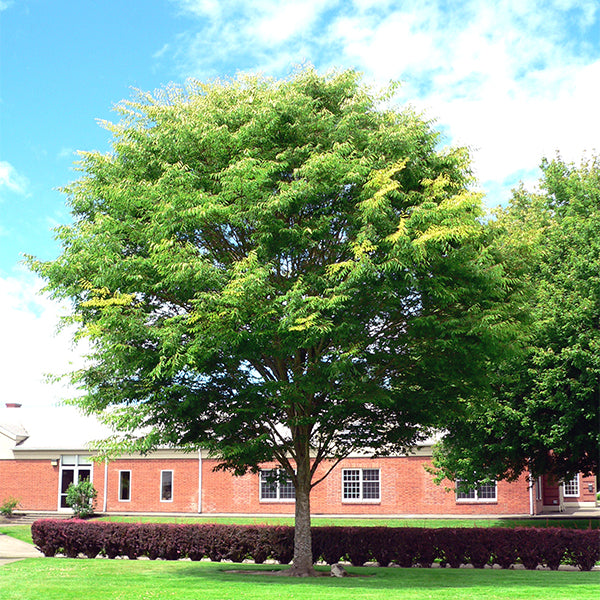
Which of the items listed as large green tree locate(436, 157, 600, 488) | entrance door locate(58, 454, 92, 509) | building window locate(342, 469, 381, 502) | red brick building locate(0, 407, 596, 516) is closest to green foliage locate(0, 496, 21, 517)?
red brick building locate(0, 407, 596, 516)

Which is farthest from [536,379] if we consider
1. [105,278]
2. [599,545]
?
[105,278]

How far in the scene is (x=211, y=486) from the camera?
144 feet

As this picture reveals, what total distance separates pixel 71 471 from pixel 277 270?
34261mm

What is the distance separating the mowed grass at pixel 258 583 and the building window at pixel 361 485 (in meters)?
18.7

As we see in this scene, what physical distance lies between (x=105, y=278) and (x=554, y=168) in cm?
2172

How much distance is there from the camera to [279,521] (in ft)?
123

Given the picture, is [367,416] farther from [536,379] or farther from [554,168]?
[554,168]

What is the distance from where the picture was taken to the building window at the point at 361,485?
41375mm

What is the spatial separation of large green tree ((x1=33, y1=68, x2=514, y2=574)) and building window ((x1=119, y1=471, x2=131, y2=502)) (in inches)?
1064

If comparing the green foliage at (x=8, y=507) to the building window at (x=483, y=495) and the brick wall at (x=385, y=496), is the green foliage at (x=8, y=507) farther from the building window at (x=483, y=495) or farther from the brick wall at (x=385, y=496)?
the building window at (x=483, y=495)

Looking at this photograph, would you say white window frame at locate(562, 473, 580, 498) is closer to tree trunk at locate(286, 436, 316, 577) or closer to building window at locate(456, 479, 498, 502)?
building window at locate(456, 479, 498, 502)

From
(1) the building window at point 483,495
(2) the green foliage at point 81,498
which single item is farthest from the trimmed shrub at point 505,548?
(2) the green foliage at point 81,498

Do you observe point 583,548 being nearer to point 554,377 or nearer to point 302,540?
point 554,377

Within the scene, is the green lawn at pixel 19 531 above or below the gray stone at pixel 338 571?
below
